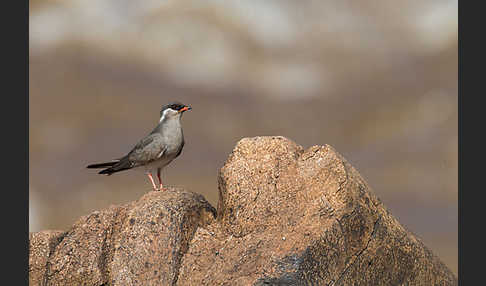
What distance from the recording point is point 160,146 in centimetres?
1009

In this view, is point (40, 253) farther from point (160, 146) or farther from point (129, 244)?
point (160, 146)

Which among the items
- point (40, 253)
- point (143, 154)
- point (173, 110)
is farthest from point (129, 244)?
point (173, 110)

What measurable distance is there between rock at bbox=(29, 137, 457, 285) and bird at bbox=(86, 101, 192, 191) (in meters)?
0.92

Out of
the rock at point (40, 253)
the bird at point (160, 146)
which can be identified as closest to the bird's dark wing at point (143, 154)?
the bird at point (160, 146)

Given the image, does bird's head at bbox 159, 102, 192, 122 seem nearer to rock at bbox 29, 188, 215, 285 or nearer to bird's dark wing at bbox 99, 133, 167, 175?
bird's dark wing at bbox 99, 133, 167, 175

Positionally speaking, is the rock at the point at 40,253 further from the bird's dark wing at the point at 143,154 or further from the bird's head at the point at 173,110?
the bird's head at the point at 173,110

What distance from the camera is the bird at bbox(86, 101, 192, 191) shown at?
1012cm

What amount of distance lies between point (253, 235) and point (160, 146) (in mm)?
2587

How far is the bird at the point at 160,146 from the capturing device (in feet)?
33.2

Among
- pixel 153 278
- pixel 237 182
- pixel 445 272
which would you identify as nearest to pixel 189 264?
pixel 153 278

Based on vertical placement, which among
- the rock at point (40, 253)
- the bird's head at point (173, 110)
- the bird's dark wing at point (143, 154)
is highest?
the bird's head at point (173, 110)

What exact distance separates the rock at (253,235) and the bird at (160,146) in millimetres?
922

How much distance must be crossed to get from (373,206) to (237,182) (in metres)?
2.06

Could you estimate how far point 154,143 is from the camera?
1012cm
